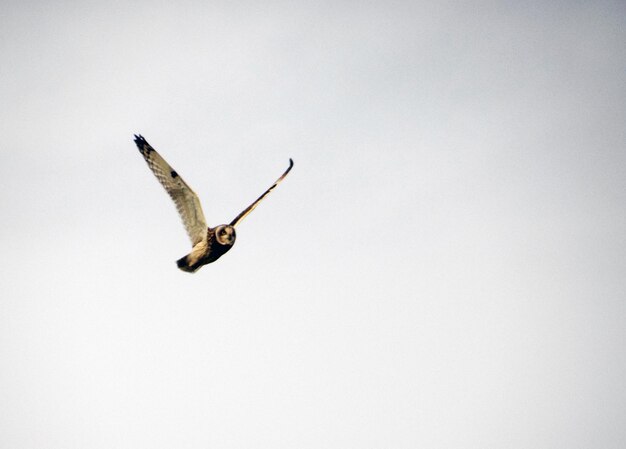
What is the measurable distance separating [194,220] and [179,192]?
27.2 inches

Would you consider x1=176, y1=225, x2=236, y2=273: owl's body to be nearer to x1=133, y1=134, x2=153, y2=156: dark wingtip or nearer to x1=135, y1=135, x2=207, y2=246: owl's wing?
x1=135, y1=135, x2=207, y2=246: owl's wing

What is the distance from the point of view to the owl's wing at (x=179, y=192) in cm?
774

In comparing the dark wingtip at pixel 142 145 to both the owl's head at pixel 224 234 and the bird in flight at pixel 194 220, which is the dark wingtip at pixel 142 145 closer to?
the bird in flight at pixel 194 220

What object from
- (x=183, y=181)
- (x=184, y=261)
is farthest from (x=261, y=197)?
(x=184, y=261)

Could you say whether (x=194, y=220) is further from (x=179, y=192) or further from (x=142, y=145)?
(x=142, y=145)

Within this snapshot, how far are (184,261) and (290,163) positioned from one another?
3250mm

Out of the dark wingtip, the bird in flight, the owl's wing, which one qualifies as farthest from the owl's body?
the dark wingtip

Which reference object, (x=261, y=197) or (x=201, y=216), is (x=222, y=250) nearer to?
(x=201, y=216)

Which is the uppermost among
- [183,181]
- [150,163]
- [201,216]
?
[150,163]

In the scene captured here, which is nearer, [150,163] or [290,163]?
[150,163]

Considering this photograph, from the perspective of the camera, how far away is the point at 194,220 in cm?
817

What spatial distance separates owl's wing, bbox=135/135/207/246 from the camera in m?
7.74

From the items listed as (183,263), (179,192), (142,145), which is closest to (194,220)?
(179,192)

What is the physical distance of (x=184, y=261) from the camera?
26.8ft
